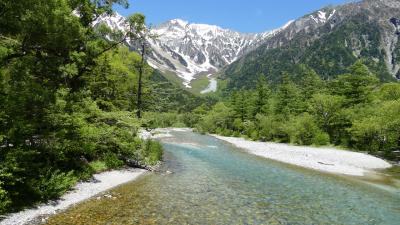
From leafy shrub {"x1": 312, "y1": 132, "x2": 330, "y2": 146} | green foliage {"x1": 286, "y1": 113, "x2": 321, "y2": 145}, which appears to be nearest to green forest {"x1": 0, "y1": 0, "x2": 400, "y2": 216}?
leafy shrub {"x1": 312, "y1": 132, "x2": 330, "y2": 146}

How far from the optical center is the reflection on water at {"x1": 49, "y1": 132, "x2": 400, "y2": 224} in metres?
16.5

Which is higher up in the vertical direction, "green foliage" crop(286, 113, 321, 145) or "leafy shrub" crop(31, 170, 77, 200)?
"green foliage" crop(286, 113, 321, 145)

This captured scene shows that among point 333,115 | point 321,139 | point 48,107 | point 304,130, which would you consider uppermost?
point 333,115

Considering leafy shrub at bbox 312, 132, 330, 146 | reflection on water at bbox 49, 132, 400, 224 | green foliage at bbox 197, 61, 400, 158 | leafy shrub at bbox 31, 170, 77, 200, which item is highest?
green foliage at bbox 197, 61, 400, 158

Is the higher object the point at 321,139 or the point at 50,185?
the point at 321,139

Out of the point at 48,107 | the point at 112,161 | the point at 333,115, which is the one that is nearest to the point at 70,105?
the point at 48,107

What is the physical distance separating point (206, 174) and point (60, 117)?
14.6 metres

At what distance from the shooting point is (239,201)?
65.8 ft

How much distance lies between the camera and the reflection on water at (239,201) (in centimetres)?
1645

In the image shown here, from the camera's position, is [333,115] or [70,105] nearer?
[70,105]

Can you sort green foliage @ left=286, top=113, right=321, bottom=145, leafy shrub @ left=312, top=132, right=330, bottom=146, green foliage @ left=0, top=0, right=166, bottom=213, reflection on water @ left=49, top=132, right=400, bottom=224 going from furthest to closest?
green foliage @ left=286, top=113, right=321, bottom=145 → leafy shrub @ left=312, top=132, right=330, bottom=146 → reflection on water @ left=49, top=132, right=400, bottom=224 → green foliage @ left=0, top=0, right=166, bottom=213

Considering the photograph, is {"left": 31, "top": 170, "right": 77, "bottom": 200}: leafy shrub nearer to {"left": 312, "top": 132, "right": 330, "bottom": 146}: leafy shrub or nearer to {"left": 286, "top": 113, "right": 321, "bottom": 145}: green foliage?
{"left": 312, "top": 132, "right": 330, "bottom": 146}: leafy shrub

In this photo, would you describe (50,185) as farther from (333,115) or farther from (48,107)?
(333,115)

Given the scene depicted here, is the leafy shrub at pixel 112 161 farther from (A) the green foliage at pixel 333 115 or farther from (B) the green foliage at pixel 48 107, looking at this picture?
(A) the green foliage at pixel 333 115
